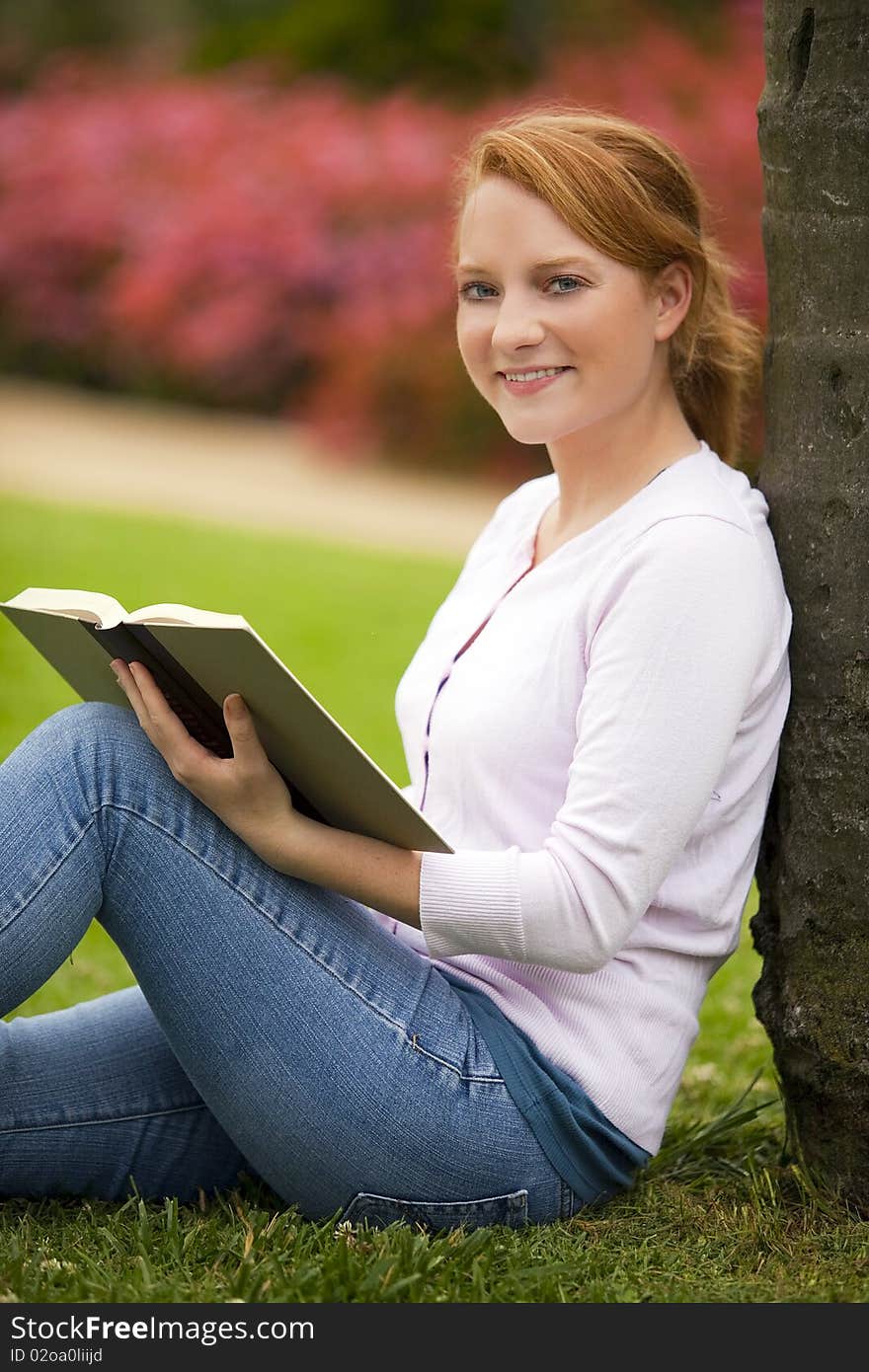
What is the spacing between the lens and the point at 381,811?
1.85 metres

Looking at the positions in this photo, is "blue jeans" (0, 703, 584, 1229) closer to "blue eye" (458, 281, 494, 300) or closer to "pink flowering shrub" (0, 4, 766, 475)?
"blue eye" (458, 281, 494, 300)

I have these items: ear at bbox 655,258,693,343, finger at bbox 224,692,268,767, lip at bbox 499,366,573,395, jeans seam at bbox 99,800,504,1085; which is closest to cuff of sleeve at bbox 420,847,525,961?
jeans seam at bbox 99,800,504,1085

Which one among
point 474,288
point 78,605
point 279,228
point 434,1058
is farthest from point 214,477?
point 434,1058

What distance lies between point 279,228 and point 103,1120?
9186 mm

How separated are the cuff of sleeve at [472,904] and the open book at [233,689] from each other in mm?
30

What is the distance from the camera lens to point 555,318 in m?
2.03

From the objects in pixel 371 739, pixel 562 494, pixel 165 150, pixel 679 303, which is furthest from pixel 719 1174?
pixel 165 150

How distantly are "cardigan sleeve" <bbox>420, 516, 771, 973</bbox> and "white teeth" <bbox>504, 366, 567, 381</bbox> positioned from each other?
28 cm

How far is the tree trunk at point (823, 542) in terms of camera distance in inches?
80.7

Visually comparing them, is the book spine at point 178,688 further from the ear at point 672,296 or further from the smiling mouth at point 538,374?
the ear at point 672,296

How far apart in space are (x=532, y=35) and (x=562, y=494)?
34.1 ft

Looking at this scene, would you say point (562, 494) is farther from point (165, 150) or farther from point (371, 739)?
point (165, 150)

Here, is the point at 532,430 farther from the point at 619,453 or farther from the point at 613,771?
the point at 613,771

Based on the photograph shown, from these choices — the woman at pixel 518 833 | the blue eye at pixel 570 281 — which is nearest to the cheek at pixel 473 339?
the woman at pixel 518 833
